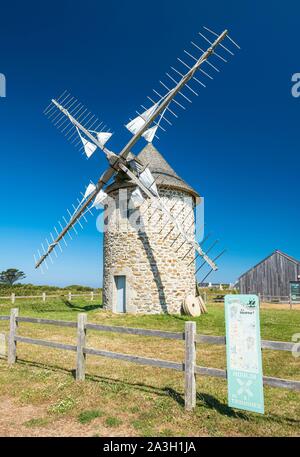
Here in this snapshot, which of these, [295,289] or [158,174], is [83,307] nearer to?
[158,174]

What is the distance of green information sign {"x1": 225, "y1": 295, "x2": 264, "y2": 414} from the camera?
4875mm

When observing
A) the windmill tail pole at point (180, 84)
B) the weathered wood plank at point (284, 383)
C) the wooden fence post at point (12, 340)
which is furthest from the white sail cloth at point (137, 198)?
the weathered wood plank at point (284, 383)

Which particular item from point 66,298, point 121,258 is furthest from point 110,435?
point 66,298

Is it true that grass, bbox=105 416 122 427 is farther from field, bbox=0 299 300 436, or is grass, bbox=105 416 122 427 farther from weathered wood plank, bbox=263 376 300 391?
weathered wood plank, bbox=263 376 300 391

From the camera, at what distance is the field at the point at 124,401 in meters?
4.75

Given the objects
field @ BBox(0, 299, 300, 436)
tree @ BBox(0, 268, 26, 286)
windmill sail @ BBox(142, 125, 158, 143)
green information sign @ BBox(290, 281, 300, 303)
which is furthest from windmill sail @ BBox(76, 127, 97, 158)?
tree @ BBox(0, 268, 26, 286)

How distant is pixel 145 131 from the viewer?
1617 centimetres

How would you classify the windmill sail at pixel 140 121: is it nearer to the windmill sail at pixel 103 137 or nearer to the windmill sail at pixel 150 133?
the windmill sail at pixel 150 133

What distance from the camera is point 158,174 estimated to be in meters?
17.9

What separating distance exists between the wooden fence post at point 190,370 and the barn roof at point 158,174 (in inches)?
470

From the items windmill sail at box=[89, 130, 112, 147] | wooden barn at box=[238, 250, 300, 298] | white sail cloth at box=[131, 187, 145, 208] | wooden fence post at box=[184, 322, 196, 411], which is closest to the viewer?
wooden fence post at box=[184, 322, 196, 411]

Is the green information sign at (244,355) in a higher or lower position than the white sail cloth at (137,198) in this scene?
lower

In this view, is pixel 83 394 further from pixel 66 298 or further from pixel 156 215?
pixel 66 298
